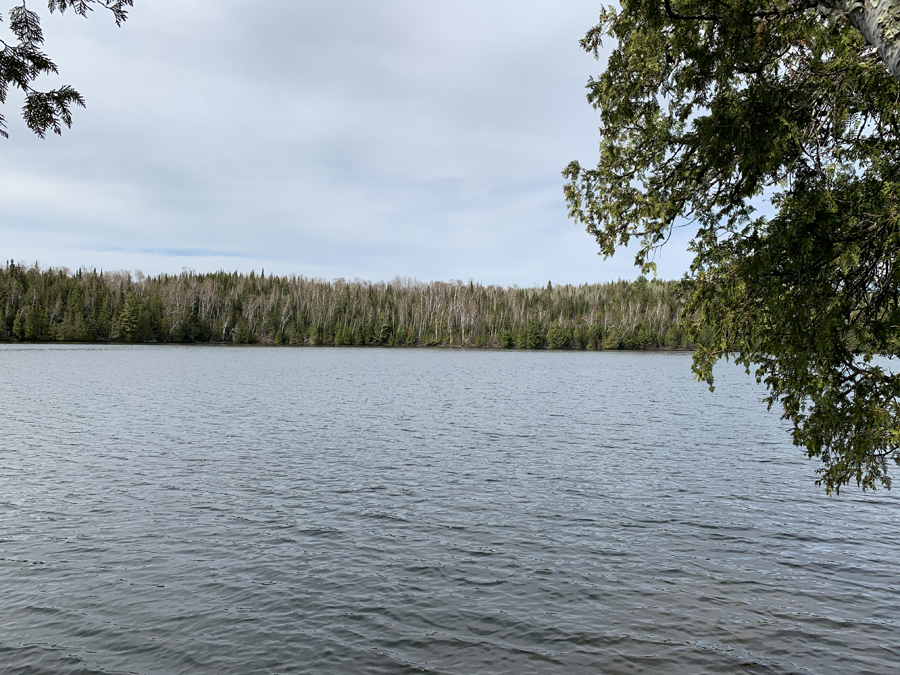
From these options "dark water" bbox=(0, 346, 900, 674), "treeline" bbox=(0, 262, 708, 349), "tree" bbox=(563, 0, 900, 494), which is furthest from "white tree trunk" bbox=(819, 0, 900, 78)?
"treeline" bbox=(0, 262, 708, 349)

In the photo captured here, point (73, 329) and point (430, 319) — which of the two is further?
point (430, 319)

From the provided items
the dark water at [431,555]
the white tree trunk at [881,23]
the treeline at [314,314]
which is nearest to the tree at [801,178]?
the white tree trunk at [881,23]

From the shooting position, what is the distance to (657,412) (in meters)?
35.7

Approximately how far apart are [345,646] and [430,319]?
160611 millimetres

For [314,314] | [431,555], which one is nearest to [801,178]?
[431,555]

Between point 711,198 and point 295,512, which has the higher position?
point 711,198

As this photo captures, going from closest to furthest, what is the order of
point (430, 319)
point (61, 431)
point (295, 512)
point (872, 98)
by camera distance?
1. point (872, 98)
2. point (295, 512)
3. point (61, 431)
4. point (430, 319)

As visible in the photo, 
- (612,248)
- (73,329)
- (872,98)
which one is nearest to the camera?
(872,98)

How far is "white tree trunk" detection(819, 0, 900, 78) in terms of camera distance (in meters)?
4.99

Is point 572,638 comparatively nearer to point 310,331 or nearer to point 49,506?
point 49,506

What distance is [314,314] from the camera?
170250 millimetres

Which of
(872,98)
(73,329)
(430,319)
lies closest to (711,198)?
(872,98)

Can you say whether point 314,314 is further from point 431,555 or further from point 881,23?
point 881,23

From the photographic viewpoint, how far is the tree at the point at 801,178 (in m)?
6.24
